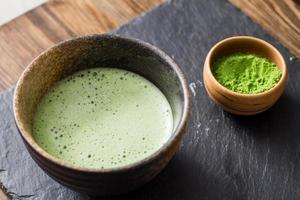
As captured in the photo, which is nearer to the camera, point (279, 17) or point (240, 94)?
point (240, 94)

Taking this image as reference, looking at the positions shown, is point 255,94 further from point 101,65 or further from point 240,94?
point 101,65

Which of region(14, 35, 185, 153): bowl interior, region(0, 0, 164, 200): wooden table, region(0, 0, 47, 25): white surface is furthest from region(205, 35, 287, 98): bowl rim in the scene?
region(0, 0, 47, 25): white surface

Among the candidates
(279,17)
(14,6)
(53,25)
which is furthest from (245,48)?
(14,6)

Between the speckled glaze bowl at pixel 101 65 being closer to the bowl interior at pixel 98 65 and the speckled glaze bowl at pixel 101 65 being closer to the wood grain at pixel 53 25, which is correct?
the bowl interior at pixel 98 65

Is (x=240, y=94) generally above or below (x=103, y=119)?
below

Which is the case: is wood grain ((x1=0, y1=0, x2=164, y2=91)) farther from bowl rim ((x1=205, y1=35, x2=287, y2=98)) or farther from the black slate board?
bowl rim ((x1=205, y1=35, x2=287, y2=98))

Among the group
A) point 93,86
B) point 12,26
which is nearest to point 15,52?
point 12,26

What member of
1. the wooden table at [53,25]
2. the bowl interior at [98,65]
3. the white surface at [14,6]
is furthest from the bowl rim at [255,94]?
the white surface at [14,6]

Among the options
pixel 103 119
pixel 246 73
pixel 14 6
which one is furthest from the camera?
pixel 14 6
